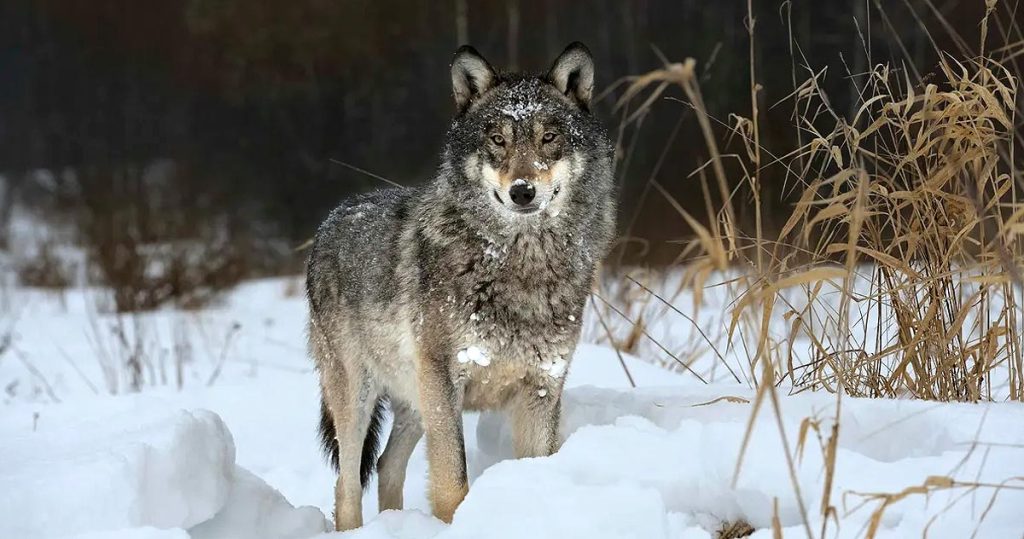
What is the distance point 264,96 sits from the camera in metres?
15.0

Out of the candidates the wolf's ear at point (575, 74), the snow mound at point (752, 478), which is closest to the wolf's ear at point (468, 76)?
the wolf's ear at point (575, 74)

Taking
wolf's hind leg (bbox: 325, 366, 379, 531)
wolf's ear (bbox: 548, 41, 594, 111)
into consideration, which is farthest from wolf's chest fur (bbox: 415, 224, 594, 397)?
wolf's hind leg (bbox: 325, 366, 379, 531)

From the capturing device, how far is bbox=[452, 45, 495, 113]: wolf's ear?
3547 mm

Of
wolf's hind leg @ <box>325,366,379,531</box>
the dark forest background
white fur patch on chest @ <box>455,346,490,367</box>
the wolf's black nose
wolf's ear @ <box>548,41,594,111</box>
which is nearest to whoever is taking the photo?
the wolf's black nose

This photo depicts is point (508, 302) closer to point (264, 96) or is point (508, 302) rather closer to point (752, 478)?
point (752, 478)

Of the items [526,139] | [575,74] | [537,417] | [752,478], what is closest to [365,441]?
[537,417]

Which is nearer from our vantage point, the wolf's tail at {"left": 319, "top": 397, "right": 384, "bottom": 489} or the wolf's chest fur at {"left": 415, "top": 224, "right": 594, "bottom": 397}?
the wolf's chest fur at {"left": 415, "top": 224, "right": 594, "bottom": 397}

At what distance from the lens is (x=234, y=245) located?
41.7 feet

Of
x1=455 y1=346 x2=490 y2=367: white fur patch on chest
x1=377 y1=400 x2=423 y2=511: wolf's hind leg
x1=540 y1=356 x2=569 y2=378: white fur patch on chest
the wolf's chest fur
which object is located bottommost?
x1=377 y1=400 x2=423 y2=511: wolf's hind leg

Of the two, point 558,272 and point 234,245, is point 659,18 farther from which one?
point 558,272

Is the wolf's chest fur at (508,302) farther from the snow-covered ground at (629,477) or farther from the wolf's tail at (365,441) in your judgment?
the wolf's tail at (365,441)

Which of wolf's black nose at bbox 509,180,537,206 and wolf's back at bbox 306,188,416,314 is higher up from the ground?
wolf's black nose at bbox 509,180,537,206

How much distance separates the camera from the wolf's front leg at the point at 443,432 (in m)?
3.26

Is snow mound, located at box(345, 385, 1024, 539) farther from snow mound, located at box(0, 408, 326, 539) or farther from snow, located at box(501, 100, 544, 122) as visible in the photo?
snow, located at box(501, 100, 544, 122)
